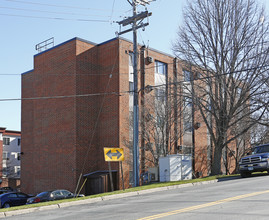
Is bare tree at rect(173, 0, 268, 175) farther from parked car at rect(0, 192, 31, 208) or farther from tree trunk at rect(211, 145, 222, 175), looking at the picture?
parked car at rect(0, 192, 31, 208)

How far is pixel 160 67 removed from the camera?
3625 cm

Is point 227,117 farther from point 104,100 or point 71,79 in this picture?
point 71,79

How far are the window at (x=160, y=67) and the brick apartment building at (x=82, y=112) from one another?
0.64 m

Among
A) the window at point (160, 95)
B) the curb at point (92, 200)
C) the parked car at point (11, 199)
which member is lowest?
the parked car at point (11, 199)

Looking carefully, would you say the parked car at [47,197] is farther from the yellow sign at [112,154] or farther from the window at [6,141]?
the window at [6,141]

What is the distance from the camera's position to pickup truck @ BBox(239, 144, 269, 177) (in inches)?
805

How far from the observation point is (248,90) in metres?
23.9

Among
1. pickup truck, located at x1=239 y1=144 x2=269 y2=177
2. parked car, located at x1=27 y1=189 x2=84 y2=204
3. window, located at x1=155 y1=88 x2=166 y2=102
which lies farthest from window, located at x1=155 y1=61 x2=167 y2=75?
parked car, located at x1=27 y1=189 x2=84 y2=204

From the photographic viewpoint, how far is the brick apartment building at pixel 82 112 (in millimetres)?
30641

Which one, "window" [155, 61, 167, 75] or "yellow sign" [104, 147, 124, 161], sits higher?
"window" [155, 61, 167, 75]

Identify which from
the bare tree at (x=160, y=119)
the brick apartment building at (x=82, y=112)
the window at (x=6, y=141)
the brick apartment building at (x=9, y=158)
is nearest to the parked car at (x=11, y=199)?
the brick apartment building at (x=82, y=112)

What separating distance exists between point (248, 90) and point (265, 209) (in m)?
15.5

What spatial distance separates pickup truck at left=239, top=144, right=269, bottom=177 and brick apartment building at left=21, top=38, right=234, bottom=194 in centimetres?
1067

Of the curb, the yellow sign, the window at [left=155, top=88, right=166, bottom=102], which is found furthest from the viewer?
the window at [left=155, top=88, right=166, bottom=102]
